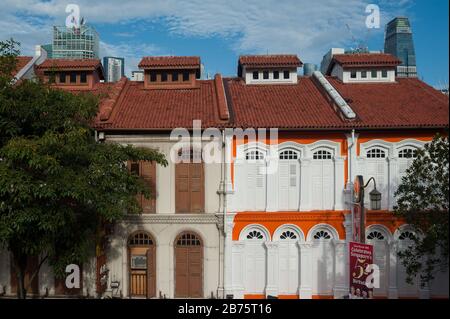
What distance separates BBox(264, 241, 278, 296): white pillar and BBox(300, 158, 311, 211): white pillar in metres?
2.04

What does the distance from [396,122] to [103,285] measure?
13.9m

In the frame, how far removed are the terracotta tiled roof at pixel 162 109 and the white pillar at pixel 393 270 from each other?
8833 mm

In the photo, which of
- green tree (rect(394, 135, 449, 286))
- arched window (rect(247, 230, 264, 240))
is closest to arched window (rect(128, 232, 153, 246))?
arched window (rect(247, 230, 264, 240))

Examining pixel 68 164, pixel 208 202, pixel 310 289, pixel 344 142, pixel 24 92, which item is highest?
pixel 24 92

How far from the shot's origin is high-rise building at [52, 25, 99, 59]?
25.9 m

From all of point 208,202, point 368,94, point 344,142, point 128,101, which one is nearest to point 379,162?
point 344,142

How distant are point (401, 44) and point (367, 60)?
9.23 ft

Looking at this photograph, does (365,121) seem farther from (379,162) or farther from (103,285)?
(103,285)

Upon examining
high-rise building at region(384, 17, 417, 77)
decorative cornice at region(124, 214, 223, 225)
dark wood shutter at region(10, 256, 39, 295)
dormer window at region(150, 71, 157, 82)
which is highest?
high-rise building at region(384, 17, 417, 77)

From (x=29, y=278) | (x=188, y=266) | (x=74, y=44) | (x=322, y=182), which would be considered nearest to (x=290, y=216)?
(x=322, y=182)

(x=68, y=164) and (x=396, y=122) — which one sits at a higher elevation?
(x=396, y=122)

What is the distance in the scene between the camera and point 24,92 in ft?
38.3

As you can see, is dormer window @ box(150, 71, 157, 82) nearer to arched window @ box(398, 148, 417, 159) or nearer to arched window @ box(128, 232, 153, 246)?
arched window @ box(128, 232, 153, 246)

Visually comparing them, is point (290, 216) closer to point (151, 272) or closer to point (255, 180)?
point (255, 180)
